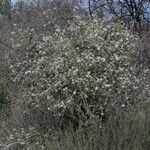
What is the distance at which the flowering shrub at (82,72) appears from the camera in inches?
299

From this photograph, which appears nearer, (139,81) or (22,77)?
(139,81)

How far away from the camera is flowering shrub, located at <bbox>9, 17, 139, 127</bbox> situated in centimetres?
758

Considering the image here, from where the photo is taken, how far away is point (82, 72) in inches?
306

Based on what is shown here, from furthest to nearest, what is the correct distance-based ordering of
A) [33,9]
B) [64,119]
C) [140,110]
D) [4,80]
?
[33,9], [4,80], [64,119], [140,110]

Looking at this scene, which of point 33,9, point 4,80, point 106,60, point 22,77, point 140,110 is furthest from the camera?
point 33,9

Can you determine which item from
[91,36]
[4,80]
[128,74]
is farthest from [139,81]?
[4,80]

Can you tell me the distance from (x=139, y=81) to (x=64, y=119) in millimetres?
1515

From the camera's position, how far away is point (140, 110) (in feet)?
23.4

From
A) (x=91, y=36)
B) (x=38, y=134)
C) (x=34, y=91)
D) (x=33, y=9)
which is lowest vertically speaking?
(x=38, y=134)

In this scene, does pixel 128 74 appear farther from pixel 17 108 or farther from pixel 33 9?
pixel 33 9

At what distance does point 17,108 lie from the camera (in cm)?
855

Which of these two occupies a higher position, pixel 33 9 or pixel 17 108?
pixel 33 9

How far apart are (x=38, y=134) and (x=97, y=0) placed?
7.40 m

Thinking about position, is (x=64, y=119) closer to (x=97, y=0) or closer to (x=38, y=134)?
(x=38, y=134)
